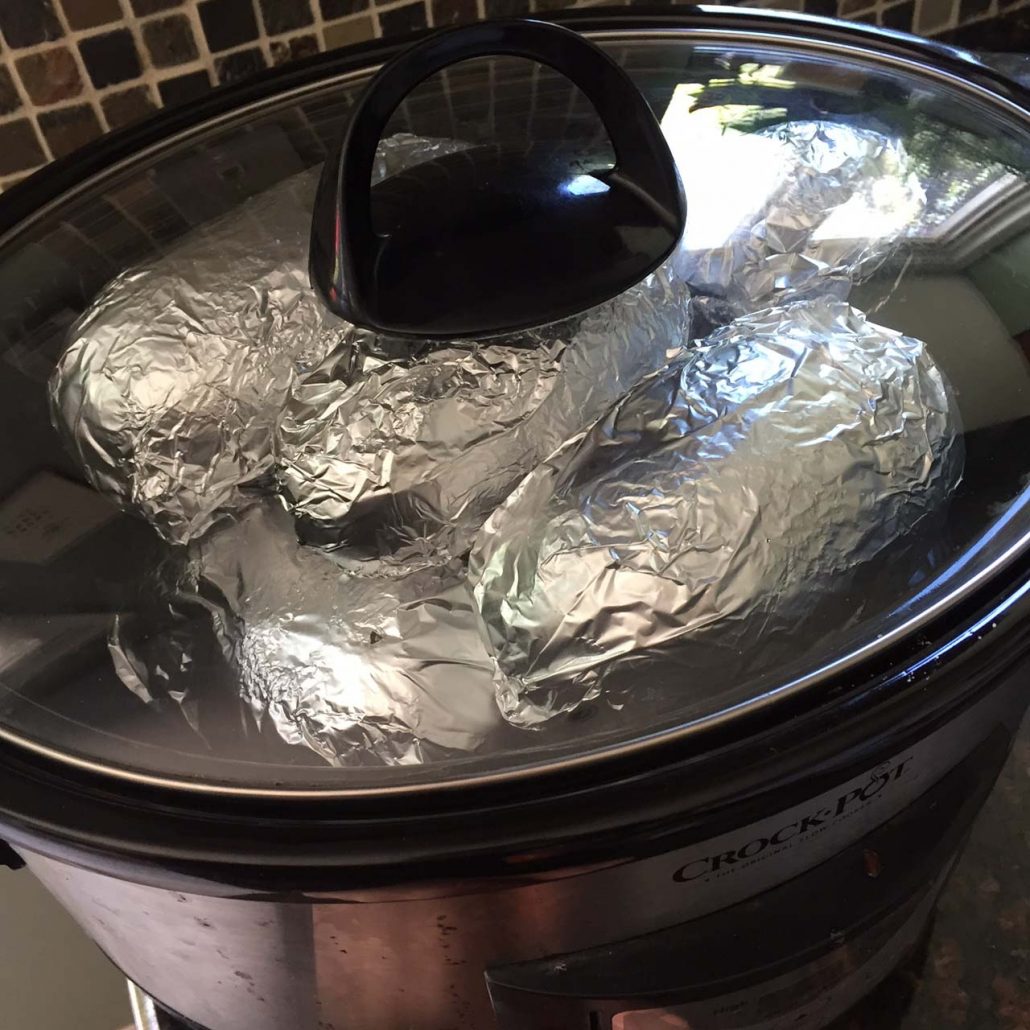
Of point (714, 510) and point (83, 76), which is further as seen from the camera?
point (83, 76)

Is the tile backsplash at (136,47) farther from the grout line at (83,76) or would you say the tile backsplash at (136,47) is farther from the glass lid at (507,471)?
the glass lid at (507,471)

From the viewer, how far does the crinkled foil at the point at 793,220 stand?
61 centimetres

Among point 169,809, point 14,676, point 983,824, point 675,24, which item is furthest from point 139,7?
point 983,824

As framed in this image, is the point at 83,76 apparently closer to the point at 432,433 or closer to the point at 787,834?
the point at 432,433

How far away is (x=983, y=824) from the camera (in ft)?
2.61

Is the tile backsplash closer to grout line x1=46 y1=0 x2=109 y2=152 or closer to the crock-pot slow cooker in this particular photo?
grout line x1=46 y1=0 x2=109 y2=152

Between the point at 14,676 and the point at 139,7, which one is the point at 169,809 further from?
the point at 139,7

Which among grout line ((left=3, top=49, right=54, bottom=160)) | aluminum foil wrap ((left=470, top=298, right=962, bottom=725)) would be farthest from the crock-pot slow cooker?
Answer: grout line ((left=3, top=49, right=54, bottom=160))

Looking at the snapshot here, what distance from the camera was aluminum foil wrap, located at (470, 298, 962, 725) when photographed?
0.44 metres

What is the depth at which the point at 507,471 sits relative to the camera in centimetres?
50

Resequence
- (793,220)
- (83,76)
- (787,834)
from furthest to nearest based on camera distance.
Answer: (83,76)
(793,220)
(787,834)

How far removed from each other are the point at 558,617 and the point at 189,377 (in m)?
0.24

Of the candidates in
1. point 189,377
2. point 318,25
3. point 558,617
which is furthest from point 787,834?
point 318,25

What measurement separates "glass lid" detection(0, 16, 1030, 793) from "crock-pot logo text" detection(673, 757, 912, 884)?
2.7 inches
